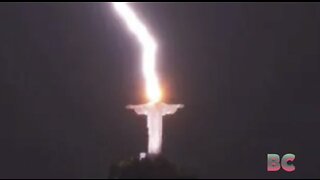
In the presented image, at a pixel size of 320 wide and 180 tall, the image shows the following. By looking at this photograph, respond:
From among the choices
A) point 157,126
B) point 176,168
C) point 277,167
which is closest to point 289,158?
point 277,167

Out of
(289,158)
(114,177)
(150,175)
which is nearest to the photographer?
(150,175)

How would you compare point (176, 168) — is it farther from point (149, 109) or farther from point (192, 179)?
point (149, 109)

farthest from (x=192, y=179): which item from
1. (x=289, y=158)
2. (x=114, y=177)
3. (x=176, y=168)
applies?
(x=289, y=158)

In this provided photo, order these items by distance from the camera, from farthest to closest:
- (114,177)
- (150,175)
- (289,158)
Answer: (289,158), (114,177), (150,175)

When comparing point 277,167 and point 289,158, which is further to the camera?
point 289,158

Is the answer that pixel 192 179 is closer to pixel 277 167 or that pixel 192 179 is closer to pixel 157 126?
pixel 157 126

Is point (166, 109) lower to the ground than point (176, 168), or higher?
higher
